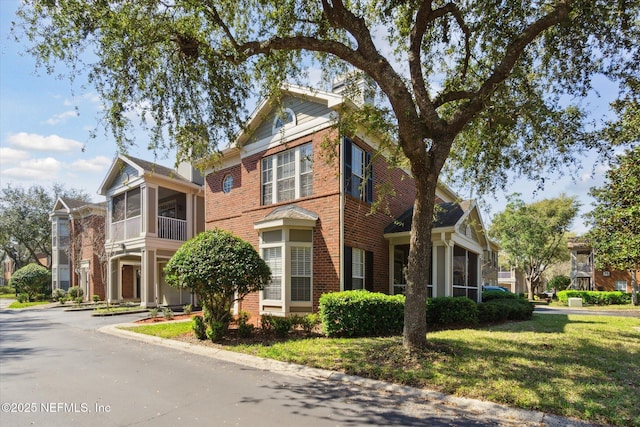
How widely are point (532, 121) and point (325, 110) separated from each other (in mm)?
6385

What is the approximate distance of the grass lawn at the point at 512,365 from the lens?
208 inches

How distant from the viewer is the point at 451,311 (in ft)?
38.9

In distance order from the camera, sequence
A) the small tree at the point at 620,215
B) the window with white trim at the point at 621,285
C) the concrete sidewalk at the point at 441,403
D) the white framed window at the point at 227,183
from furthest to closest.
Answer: the window with white trim at the point at 621,285 < the white framed window at the point at 227,183 < the small tree at the point at 620,215 < the concrete sidewalk at the point at 441,403

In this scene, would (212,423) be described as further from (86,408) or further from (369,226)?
(369,226)

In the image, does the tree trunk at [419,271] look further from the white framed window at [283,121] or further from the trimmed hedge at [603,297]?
the trimmed hedge at [603,297]

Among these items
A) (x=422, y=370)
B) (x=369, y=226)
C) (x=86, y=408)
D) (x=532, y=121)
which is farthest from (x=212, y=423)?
(x=369, y=226)

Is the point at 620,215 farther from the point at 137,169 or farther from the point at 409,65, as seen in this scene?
the point at 137,169

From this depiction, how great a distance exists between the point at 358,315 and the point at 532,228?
3008 cm

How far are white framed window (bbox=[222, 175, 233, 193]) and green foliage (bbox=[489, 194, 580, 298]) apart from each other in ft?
85.8

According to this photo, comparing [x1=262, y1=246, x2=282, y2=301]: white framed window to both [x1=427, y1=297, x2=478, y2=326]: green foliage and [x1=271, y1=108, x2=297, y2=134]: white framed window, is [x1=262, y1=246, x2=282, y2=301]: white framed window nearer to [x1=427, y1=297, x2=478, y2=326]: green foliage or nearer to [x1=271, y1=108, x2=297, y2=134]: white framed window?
[x1=271, y1=108, x2=297, y2=134]: white framed window

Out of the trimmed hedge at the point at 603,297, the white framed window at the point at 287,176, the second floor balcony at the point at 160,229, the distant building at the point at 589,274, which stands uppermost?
the white framed window at the point at 287,176

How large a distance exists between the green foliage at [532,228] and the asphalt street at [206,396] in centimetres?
3134

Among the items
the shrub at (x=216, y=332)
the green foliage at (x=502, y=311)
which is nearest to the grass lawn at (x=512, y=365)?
the shrub at (x=216, y=332)

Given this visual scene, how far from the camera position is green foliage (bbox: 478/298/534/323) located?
13.2 metres
